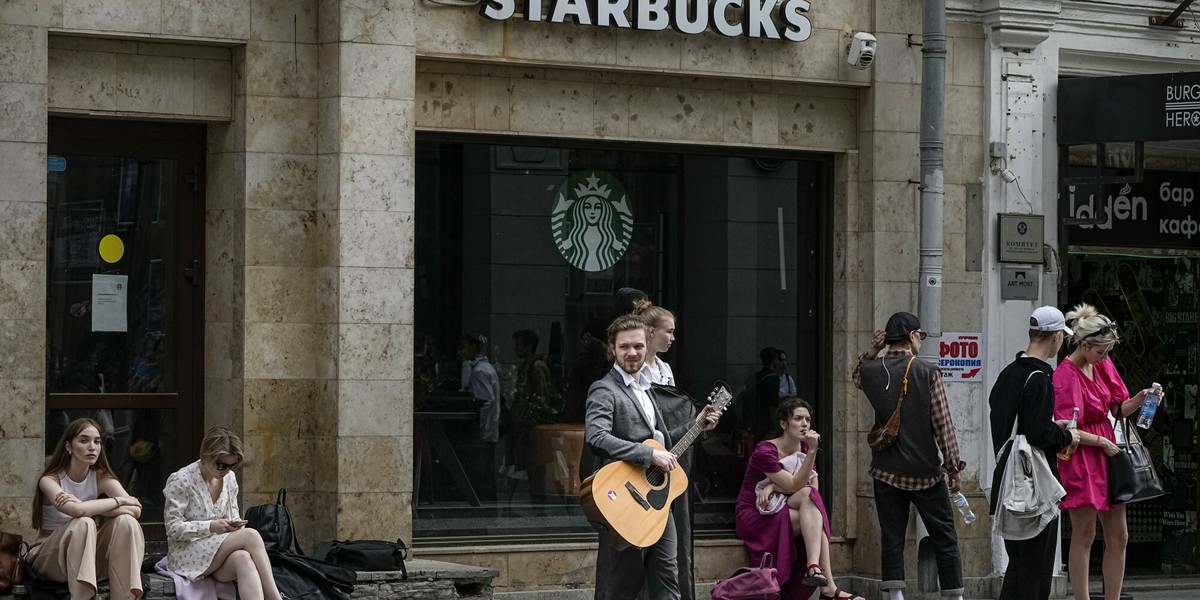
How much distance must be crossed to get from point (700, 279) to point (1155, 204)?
3964mm

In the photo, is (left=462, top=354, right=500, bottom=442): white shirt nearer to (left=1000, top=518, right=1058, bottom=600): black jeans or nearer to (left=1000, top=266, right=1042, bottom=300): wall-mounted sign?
(left=1000, top=518, right=1058, bottom=600): black jeans

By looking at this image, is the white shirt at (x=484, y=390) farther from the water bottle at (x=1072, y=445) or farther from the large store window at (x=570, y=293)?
the water bottle at (x=1072, y=445)

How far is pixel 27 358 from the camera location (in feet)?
37.3

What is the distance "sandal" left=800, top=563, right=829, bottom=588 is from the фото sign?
2.15 meters

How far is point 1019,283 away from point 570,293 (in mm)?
3317

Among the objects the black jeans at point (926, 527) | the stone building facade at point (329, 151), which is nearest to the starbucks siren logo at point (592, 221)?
the stone building facade at point (329, 151)

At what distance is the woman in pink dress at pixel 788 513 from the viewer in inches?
484

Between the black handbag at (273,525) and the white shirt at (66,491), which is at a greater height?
the white shirt at (66,491)

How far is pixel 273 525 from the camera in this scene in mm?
11469

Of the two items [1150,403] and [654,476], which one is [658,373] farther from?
[1150,403]

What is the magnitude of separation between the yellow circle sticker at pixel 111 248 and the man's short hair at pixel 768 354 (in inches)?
178

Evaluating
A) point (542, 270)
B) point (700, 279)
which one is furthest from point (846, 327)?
point (542, 270)

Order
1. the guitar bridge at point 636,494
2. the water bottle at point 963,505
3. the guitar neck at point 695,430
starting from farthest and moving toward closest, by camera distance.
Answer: the water bottle at point 963,505 < the guitar neck at point 695,430 < the guitar bridge at point 636,494

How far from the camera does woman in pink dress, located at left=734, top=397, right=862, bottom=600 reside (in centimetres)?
1229
